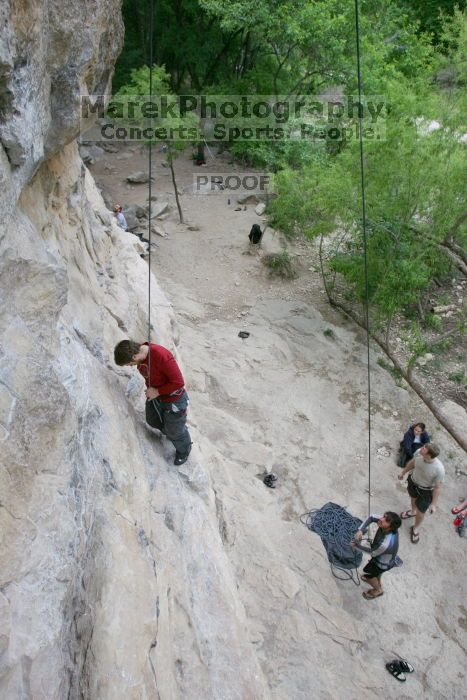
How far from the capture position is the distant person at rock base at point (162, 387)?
382 centimetres

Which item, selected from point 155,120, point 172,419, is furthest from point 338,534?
point 155,120

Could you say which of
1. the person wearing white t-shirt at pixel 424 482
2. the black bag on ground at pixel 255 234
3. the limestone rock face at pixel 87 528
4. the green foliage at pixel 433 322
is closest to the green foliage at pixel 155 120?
the black bag on ground at pixel 255 234

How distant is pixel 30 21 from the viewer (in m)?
2.88

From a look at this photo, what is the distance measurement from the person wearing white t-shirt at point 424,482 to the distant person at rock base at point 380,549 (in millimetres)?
956

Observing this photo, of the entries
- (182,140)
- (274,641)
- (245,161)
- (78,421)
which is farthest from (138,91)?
(274,641)

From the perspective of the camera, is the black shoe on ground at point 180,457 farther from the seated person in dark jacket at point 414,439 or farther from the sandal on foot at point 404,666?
the seated person in dark jacket at point 414,439

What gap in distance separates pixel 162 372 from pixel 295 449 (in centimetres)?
417

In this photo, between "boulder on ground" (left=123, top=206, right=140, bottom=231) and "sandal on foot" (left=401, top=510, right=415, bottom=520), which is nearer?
"sandal on foot" (left=401, top=510, right=415, bottom=520)

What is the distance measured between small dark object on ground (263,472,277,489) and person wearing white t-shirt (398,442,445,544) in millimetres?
1758

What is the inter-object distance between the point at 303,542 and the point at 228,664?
2.49 m

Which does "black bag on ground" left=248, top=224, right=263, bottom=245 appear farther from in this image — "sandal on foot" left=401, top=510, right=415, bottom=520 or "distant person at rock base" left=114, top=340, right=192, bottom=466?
"distant person at rock base" left=114, top=340, right=192, bottom=466

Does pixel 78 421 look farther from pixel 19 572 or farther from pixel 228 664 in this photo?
pixel 228 664

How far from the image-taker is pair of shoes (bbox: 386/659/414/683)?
494cm

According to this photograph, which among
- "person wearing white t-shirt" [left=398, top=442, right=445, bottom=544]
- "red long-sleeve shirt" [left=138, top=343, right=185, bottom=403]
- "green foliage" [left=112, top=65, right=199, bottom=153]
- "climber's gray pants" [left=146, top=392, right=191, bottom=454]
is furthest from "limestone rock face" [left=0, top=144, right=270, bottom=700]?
"green foliage" [left=112, top=65, right=199, bottom=153]
